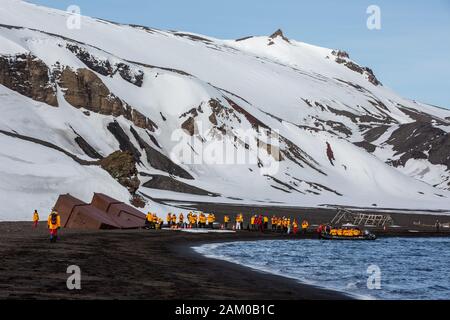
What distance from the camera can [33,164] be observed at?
73375mm

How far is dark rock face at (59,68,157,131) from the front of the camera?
165375 mm

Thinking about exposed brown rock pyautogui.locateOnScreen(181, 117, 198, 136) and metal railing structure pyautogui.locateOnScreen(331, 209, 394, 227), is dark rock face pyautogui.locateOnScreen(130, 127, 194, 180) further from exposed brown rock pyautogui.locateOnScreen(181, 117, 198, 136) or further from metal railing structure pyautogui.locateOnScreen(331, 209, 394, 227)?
metal railing structure pyautogui.locateOnScreen(331, 209, 394, 227)

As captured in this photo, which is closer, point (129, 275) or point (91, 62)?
point (129, 275)

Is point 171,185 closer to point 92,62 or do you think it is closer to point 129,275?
point 92,62

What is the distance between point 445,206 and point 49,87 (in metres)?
110

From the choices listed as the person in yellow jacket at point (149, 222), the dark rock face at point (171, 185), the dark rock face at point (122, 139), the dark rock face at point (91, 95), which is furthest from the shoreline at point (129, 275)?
the dark rock face at point (91, 95)

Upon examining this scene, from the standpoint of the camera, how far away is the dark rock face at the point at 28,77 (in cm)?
15238

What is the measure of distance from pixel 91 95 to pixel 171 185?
3234cm

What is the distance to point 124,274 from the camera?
89.2 ft

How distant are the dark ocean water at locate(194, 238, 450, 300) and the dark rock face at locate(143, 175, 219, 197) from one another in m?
86.8

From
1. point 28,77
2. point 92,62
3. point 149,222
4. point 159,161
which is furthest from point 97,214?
point 92,62

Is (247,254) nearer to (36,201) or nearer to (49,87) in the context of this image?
(36,201)
